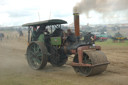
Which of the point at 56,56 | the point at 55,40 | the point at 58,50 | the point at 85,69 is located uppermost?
the point at 55,40

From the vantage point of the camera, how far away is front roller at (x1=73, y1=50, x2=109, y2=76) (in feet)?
20.4

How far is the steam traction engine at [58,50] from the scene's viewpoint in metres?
6.44

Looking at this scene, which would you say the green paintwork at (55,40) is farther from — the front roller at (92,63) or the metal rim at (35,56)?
the front roller at (92,63)

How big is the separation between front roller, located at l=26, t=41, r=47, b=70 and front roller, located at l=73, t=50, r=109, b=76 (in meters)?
1.60

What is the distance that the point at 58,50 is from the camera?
7.98m

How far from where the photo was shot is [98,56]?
644 cm

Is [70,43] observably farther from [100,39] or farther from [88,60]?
[100,39]

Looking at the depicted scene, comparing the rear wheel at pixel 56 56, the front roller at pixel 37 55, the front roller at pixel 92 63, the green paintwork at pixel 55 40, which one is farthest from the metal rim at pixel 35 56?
the front roller at pixel 92 63

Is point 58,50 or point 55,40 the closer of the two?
point 55,40

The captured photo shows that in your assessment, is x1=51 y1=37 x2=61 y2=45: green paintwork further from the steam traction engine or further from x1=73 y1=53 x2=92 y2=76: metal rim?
x1=73 y1=53 x2=92 y2=76: metal rim

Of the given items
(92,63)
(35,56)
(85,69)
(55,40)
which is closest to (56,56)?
(55,40)

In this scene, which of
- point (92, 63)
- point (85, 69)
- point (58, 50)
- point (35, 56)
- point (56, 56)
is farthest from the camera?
point (35, 56)

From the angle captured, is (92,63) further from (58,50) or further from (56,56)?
(56,56)

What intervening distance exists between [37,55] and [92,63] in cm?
280
